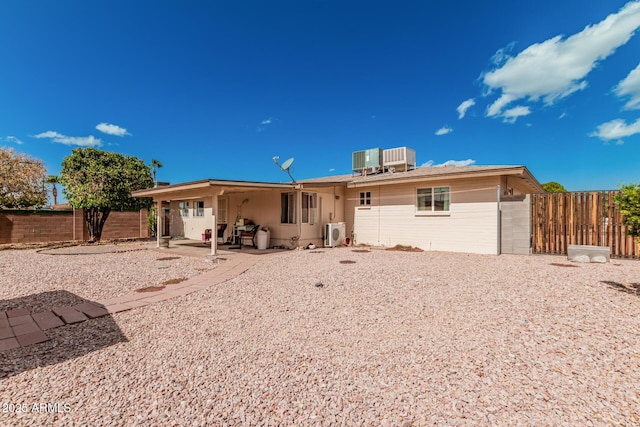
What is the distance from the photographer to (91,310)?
4098 millimetres

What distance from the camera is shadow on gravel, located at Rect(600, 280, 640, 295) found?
487 cm

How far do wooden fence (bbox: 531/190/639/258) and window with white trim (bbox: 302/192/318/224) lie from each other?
800 cm

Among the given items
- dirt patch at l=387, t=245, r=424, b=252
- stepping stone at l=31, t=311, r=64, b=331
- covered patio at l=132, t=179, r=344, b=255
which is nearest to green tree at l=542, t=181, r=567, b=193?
dirt patch at l=387, t=245, r=424, b=252

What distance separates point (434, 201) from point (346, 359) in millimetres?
9467

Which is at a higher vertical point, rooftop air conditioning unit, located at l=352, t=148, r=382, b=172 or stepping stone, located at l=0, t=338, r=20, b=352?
rooftop air conditioning unit, located at l=352, t=148, r=382, b=172

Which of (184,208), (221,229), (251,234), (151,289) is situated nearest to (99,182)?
(184,208)

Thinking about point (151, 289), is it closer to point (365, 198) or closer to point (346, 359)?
point (346, 359)

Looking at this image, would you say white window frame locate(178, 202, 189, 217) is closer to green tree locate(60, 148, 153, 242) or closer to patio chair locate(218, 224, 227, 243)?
green tree locate(60, 148, 153, 242)

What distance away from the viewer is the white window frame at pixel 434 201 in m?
10.6

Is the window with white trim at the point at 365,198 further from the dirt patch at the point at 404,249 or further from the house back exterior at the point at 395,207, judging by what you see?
the dirt patch at the point at 404,249

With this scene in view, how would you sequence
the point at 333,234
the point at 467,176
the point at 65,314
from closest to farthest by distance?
the point at 65,314, the point at 467,176, the point at 333,234

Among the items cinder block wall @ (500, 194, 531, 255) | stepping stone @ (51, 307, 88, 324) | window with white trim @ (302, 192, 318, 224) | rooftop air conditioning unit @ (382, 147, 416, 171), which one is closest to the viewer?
stepping stone @ (51, 307, 88, 324)

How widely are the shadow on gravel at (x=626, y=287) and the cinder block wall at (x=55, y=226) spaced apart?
19.6 m

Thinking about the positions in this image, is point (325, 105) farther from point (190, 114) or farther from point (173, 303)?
point (173, 303)
